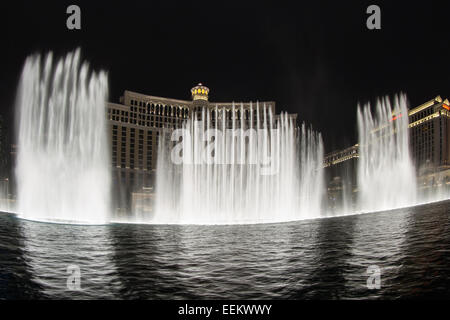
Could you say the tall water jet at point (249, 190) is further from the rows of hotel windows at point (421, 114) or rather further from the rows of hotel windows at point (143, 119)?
the rows of hotel windows at point (421, 114)

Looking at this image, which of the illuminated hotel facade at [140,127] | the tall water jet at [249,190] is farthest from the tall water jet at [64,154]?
the illuminated hotel facade at [140,127]

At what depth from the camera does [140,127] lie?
93688 mm

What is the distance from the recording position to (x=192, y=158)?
4869 centimetres

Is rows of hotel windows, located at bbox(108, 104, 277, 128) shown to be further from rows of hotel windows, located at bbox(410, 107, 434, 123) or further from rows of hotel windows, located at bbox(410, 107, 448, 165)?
rows of hotel windows, located at bbox(410, 107, 448, 165)

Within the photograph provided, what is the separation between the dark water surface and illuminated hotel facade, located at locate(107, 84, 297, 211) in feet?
218

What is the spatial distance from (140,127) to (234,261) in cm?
8271

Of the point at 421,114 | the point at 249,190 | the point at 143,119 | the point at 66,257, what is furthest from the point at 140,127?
the point at 66,257

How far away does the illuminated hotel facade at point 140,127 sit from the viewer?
89.3m

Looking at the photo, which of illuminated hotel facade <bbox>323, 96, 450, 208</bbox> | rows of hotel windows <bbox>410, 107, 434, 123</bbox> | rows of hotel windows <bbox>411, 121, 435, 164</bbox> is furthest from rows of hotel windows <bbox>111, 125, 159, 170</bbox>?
rows of hotel windows <bbox>411, 121, 435, 164</bbox>

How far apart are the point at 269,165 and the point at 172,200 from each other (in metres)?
11.7

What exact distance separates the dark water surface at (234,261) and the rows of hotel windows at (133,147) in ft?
226
